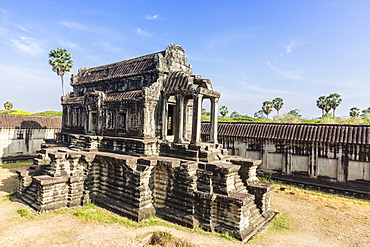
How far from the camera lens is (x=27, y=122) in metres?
22.5

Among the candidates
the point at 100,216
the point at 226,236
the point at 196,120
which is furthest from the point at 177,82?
the point at 226,236

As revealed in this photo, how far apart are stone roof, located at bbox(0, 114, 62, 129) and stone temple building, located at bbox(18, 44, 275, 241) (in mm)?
12319

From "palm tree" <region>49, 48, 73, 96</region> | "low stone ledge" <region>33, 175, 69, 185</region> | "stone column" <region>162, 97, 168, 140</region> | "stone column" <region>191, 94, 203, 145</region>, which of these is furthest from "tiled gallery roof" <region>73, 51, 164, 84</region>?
"palm tree" <region>49, 48, 73, 96</region>

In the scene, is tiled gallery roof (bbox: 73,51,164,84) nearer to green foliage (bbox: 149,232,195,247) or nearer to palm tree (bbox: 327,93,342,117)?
green foliage (bbox: 149,232,195,247)

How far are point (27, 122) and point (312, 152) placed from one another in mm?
25732

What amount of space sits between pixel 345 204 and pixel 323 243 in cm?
593

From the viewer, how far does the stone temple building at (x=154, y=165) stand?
27.3 feet

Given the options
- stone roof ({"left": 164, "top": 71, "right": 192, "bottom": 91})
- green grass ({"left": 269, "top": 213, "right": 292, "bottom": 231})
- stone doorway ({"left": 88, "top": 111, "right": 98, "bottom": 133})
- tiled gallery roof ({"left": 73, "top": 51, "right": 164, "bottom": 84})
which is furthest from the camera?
stone doorway ({"left": 88, "top": 111, "right": 98, "bottom": 133})

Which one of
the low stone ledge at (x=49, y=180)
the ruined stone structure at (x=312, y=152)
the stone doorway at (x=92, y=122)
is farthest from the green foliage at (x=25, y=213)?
the ruined stone structure at (x=312, y=152)

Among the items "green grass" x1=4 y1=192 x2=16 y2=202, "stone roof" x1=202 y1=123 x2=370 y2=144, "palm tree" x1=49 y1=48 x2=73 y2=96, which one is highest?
"palm tree" x1=49 y1=48 x2=73 y2=96

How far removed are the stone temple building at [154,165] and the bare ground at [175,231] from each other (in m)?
0.68

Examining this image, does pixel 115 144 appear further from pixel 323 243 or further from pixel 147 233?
pixel 323 243

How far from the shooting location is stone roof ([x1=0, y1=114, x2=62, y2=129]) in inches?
821

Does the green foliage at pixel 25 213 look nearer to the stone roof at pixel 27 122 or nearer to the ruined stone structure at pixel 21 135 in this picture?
the ruined stone structure at pixel 21 135
